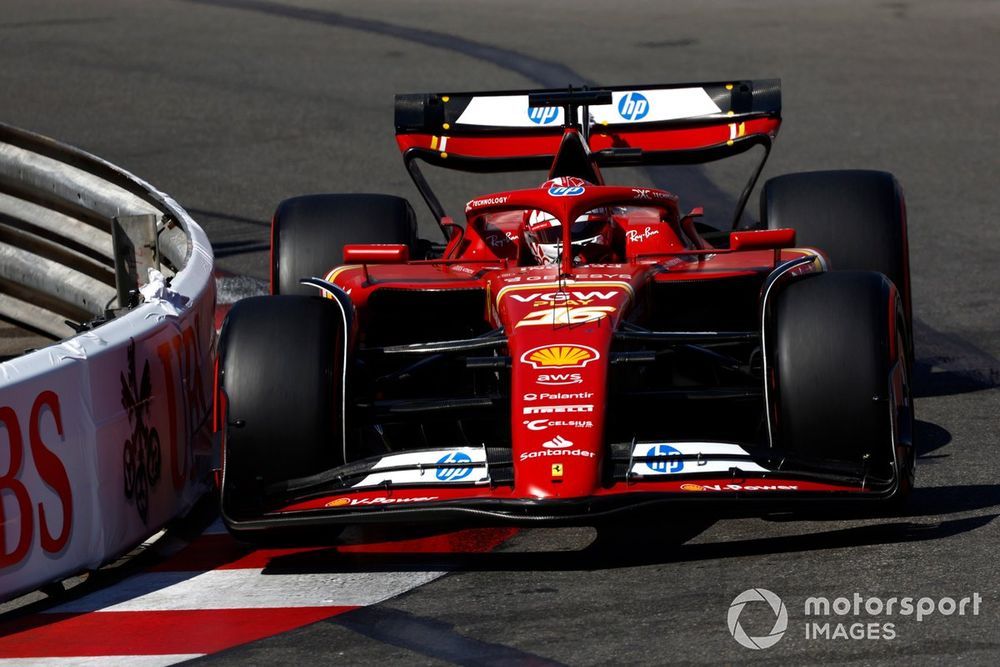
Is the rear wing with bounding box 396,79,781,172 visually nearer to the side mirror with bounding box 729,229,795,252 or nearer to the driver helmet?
the driver helmet

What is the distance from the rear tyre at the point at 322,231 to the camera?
860 centimetres

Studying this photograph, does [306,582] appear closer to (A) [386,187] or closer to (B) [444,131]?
(B) [444,131]

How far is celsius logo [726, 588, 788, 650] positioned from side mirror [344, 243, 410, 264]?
2.45 metres

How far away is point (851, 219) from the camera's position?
27.6ft

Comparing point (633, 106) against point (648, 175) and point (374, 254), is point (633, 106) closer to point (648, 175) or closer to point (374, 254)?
point (374, 254)

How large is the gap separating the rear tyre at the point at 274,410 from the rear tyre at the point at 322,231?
2.00 m

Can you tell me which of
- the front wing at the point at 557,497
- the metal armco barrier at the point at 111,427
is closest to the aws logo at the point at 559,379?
the front wing at the point at 557,497

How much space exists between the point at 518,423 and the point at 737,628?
118 centimetres

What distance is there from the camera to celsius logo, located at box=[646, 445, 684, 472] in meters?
6.07

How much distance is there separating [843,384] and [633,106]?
3481mm

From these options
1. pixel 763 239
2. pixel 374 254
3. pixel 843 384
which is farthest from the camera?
pixel 374 254

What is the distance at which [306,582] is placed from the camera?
20.7 feet

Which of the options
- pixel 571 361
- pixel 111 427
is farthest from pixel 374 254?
pixel 111 427

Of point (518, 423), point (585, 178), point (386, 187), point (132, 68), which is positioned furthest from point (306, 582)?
point (132, 68)
